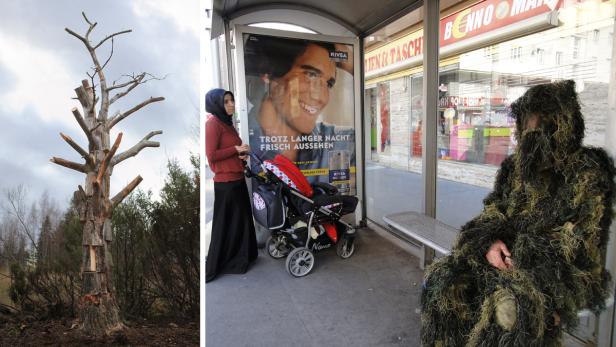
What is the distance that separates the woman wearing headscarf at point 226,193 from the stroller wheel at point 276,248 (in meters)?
0.30

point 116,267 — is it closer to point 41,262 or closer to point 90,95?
point 41,262

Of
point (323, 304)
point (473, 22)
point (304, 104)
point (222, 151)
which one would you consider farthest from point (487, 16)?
point (323, 304)


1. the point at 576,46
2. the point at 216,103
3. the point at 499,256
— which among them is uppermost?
the point at 576,46

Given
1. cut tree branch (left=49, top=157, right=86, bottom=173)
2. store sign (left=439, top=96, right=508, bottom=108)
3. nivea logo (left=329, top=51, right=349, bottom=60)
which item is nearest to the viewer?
cut tree branch (left=49, top=157, right=86, bottom=173)

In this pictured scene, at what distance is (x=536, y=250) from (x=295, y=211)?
2264 mm

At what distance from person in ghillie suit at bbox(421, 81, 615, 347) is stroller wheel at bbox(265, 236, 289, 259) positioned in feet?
7.57

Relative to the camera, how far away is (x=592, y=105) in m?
2.08

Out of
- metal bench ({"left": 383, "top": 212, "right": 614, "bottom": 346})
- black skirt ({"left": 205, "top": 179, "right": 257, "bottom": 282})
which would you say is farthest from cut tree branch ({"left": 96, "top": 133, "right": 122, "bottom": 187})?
black skirt ({"left": 205, "top": 179, "right": 257, "bottom": 282})

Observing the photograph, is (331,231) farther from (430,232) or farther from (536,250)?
(536,250)

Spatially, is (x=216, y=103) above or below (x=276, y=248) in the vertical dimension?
above

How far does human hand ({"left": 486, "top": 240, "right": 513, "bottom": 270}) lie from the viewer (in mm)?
1596

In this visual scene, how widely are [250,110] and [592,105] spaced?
2901mm

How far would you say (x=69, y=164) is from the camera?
3.27ft

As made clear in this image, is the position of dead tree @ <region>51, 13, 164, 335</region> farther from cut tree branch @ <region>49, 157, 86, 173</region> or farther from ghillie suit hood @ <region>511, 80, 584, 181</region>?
ghillie suit hood @ <region>511, 80, 584, 181</region>
